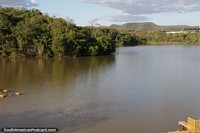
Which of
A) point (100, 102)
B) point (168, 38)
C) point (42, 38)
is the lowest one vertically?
point (100, 102)

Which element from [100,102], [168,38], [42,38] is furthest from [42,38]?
[168,38]

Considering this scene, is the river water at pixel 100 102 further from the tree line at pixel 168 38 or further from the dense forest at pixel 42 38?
the tree line at pixel 168 38

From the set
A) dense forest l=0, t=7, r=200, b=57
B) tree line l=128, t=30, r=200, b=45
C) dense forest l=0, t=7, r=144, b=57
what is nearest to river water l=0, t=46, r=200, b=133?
dense forest l=0, t=7, r=200, b=57

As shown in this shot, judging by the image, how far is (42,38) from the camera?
7575 centimetres

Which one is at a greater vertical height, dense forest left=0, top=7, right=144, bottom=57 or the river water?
dense forest left=0, top=7, right=144, bottom=57

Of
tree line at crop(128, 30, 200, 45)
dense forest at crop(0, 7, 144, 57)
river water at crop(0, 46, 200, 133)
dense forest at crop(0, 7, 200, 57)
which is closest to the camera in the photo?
river water at crop(0, 46, 200, 133)

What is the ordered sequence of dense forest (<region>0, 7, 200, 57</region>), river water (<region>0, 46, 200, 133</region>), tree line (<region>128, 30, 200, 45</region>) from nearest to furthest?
river water (<region>0, 46, 200, 133</region>) → dense forest (<region>0, 7, 200, 57</region>) → tree line (<region>128, 30, 200, 45</region>)

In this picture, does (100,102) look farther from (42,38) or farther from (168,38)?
(168,38)

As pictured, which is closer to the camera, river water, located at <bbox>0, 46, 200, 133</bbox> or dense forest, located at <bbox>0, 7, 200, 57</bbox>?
river water, located at <bbox>0, 46, 200, 133</bbox>

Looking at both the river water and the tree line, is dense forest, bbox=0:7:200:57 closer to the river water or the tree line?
the river water

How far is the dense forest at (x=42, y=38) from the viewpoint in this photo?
237 feet

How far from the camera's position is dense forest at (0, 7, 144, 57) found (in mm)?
72312

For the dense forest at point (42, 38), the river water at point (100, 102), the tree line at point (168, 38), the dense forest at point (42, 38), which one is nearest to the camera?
the river water at point (100, 102)

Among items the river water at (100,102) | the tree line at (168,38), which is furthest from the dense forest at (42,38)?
the tree line at (168,38)
